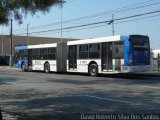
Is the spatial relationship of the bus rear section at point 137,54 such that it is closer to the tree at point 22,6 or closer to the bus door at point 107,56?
the bus door at point 107,56

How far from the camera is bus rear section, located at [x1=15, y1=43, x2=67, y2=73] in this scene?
34656mm

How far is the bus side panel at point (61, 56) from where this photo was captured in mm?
34219

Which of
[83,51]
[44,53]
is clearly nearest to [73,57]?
[83,51]

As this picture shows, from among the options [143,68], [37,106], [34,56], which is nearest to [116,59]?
[143,68]

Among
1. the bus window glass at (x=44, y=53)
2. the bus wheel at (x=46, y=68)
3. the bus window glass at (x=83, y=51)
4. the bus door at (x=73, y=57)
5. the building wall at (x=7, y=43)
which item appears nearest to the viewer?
the bus window glass at (x=83, y=51)

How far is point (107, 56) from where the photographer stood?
1136 inches

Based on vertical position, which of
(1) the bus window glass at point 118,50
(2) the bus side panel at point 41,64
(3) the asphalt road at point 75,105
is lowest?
(3) the asphalt road at point 75,105

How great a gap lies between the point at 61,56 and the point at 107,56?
22.1 ft

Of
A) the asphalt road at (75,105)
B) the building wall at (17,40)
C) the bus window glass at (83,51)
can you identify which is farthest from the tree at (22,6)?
the building wall at (17,40)

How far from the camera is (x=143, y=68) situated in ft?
92.3

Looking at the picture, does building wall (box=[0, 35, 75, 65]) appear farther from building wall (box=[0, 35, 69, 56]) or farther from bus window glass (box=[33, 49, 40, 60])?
bus window glass (box=[33, 49, 40, 60])

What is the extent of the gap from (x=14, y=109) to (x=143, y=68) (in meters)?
16.8

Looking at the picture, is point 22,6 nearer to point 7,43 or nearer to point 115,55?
point 115,55

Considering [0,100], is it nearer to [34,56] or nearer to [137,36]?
[137,36]
